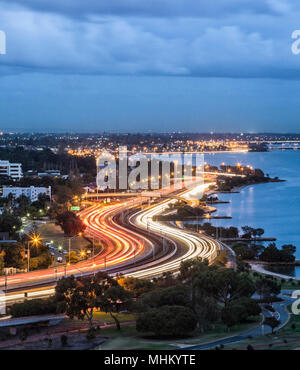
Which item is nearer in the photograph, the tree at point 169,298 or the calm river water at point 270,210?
the tree at point 169,298

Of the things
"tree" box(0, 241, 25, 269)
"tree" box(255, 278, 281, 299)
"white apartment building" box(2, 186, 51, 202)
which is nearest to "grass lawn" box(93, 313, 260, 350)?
"tree" box(255, 278, 281, 299)

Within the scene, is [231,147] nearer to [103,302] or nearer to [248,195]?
[248,195]

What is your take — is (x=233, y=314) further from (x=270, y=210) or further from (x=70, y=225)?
(x=270, y=210)

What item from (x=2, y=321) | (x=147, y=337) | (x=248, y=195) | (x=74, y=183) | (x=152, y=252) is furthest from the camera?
(x=248, y=195)

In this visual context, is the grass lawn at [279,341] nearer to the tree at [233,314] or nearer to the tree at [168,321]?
the tree at [233,314]

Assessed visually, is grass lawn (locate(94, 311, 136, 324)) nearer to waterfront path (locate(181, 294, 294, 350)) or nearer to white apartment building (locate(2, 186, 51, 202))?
waterfront path (locate(181, 294, 294, 350))

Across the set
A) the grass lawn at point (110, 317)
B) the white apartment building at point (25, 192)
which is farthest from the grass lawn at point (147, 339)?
the white apartment building at point (25, 192)

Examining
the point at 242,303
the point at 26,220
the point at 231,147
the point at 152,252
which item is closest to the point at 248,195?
the point at 26,220
